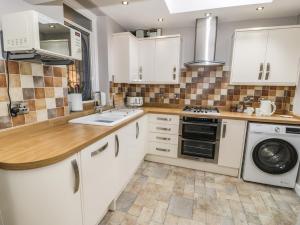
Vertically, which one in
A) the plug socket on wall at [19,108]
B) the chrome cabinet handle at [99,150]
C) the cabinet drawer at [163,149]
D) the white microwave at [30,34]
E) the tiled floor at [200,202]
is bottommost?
the tiled floor at [200,202]

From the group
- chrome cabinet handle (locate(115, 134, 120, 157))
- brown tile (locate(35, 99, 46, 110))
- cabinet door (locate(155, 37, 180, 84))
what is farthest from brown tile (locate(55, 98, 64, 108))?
cabinet door (locate(155, 37, 180, 84))

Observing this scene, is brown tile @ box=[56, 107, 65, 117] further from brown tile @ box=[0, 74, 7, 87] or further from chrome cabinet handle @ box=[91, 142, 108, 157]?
chrome cabinet handle @ box=[91, 142, 108, 157]

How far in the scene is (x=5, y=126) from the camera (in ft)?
4.10

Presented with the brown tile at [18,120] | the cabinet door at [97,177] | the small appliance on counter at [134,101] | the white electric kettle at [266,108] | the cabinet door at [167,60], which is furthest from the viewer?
the small appliance on counter at [134,101]

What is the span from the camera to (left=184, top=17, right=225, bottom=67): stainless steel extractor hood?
2.36 metres

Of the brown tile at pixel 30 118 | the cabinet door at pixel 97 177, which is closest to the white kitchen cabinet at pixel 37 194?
the cabinet door at pixel 97 177

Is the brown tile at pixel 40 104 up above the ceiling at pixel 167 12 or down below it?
below

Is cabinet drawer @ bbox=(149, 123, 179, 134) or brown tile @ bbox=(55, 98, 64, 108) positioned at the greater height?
brown tile @ bbox=(55, 98, 64, 108)

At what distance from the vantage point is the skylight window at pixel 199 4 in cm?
196

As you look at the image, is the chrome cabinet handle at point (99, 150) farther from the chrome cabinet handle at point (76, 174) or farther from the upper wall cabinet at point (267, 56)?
the upper wall cabinet at point (267, 56)

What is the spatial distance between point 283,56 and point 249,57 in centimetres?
39

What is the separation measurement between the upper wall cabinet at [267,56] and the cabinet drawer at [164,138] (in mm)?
1241

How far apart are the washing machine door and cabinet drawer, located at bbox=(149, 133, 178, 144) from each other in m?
1.03

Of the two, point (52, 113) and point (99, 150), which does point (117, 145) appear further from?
point (52, 113)
